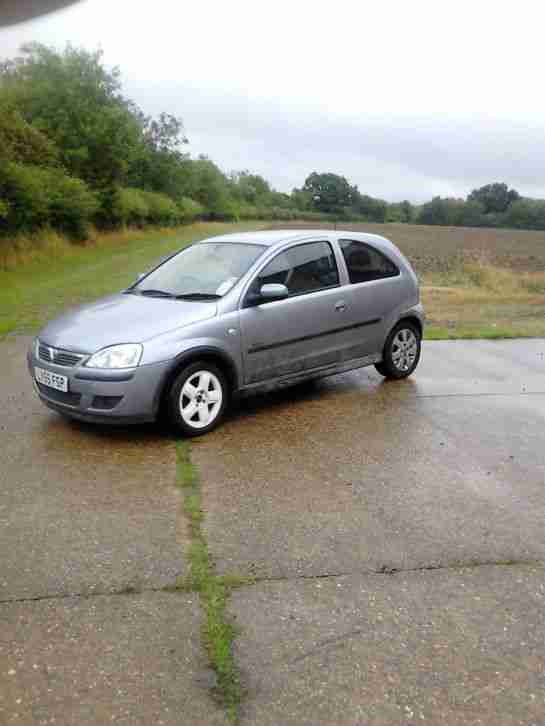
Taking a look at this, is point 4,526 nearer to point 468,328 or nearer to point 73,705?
point 73,705

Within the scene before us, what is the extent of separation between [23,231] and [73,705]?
968 inches

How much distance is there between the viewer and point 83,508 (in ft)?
14.6

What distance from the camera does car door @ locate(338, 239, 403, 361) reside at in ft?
23.5

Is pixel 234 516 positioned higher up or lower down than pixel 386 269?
lower down

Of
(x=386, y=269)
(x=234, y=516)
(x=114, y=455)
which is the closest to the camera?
(x=234, y=516)

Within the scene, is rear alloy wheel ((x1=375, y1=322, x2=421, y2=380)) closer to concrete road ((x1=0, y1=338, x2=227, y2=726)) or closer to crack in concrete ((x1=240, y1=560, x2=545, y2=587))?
concrete road ((x1=0, y1=338, x2=227, y2=726))

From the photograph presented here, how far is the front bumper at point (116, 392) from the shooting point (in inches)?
215

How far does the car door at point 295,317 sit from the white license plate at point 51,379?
1.47 metres

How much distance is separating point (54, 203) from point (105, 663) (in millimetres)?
27681

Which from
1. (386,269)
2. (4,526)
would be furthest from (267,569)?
(386,269)

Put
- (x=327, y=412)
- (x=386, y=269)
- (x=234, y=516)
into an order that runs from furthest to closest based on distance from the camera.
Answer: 1. (x=386, y=269)
2. (x=327, y=412)
3. (x=234, y=516)

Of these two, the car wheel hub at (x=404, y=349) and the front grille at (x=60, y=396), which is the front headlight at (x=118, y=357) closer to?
the front grille at (x=60, y=396)

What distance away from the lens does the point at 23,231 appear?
82.9 ft

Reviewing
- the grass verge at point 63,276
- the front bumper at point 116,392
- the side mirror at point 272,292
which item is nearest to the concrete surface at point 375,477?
the front bumper at point 116,392
